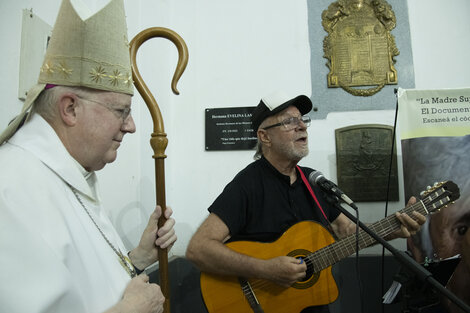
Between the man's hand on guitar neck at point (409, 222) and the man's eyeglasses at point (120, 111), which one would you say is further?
the man's hand on guitar neck at point (409, 222)

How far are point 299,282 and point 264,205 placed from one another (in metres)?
0.60

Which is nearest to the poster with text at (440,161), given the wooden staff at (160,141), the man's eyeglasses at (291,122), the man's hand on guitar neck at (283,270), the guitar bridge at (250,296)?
the man's eyeglasses at (291,122)

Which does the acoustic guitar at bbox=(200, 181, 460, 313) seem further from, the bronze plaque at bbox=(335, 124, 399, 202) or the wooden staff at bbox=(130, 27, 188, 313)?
the bronze plaque at bbox=(335, 124, 399, 202)

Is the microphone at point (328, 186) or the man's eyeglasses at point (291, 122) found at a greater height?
the man's eyeglasses at point (291, 122)

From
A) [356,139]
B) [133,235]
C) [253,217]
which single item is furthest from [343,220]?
[133,235]

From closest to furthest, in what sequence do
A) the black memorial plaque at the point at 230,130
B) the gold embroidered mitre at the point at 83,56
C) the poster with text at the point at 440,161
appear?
the gold embroidered mitre at the point at 83,56 → the poster with text at the point at 440,161 → the black memorial plaque at the point at 230,130

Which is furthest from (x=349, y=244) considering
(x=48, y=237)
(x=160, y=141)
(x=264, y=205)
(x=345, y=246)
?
(x=48, y=237)

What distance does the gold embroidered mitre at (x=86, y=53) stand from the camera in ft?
3.82

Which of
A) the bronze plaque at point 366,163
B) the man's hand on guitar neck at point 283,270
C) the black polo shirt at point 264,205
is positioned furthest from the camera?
the bronze plaque at point 366,163

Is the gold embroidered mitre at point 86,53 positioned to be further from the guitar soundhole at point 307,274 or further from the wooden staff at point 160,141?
the guitar soundhole at point 307,274

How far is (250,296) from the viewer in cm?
216

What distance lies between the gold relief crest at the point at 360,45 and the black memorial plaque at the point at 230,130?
41.3 inches

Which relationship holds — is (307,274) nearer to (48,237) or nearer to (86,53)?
(48,237)

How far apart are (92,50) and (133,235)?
2.03m
